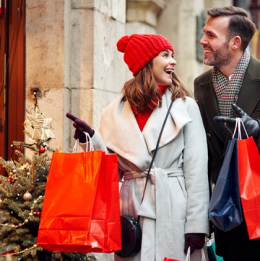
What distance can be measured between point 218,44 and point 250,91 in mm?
453

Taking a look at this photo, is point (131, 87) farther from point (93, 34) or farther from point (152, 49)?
point (93, 34)

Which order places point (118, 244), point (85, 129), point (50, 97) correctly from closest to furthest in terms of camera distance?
point (118, 244) < point (85, 129) < point (50, 97)

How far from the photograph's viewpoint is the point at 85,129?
3037 mm

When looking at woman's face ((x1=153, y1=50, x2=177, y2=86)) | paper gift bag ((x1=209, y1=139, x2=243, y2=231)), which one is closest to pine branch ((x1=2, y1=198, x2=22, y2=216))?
woman's face ((x1=153, y1=50, x2=177, y2=86))

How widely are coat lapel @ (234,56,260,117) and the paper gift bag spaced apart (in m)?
0.52

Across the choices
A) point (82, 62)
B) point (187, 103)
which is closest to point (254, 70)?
A: point (187, 103)

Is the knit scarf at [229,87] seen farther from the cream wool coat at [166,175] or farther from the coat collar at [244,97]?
the cream wool coat at [166,175]

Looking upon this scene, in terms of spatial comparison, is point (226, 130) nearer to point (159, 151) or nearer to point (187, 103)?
point (187, 103)

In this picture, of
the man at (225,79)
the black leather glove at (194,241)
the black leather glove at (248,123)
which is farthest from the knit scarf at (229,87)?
the black leather glove at (194,241)

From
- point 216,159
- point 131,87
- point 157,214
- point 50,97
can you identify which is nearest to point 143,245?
point 157,214

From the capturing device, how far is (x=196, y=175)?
10.1ft

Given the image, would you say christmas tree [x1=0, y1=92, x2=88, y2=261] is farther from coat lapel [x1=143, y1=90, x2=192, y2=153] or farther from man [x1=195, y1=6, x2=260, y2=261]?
man [x1=195, y1=6, x2=260, y2=261]

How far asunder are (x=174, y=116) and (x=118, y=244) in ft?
3.26

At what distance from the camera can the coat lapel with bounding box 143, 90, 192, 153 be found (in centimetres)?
312
